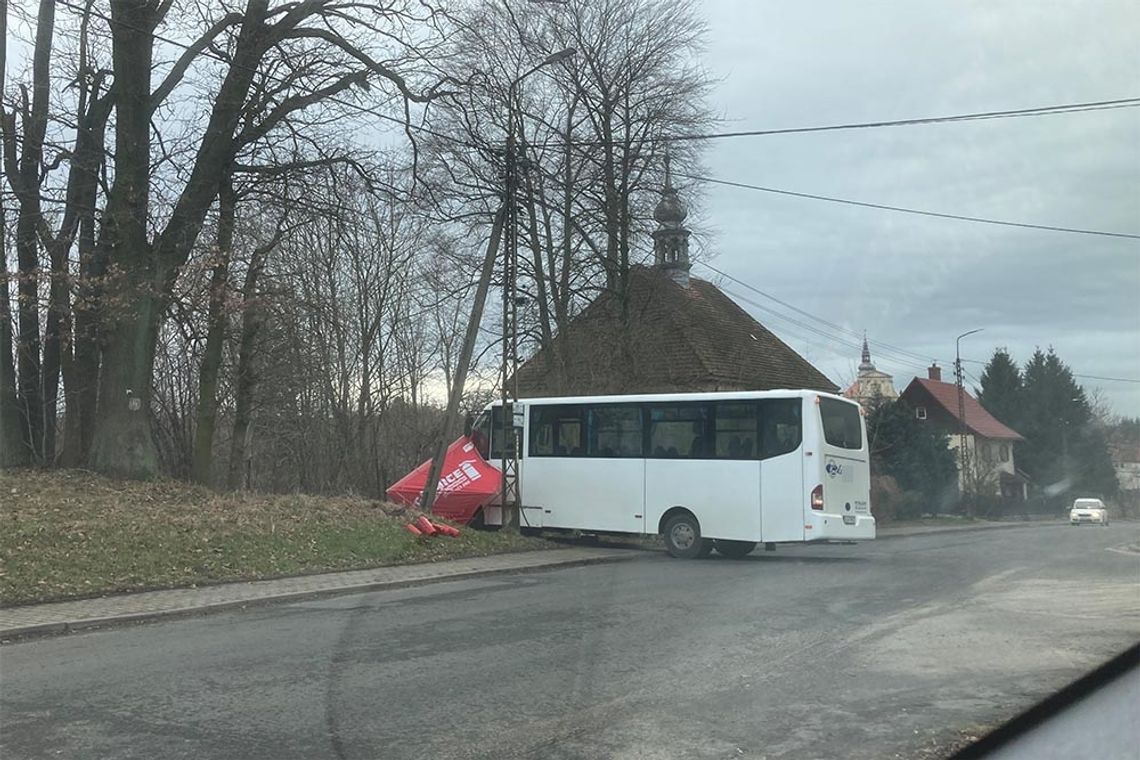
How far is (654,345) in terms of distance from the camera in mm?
30031

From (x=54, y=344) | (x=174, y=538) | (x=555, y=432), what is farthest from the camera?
(x=54, y=344)

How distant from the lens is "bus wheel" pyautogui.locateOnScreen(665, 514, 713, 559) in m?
18.1

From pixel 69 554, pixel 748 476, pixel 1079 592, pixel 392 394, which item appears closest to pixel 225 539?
pixel 69 554

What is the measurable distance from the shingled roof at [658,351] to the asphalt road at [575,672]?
1457cm

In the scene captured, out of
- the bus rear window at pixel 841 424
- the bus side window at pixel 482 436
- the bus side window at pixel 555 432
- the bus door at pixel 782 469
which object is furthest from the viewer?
the bus side window at pixel 482 436

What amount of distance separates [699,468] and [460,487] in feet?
17.4

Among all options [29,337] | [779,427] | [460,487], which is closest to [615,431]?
[779,427]

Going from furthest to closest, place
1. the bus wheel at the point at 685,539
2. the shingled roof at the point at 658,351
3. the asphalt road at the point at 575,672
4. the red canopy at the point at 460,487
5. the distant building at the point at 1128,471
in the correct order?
the distant building at the point at 1128,471 < the shingled roof at the point at 658,351 < the red canopy at the point at 460,487 < the bus wheel at the point at 685,539 < the asphalt road at the point at 575,672

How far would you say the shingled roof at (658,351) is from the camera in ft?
90.8

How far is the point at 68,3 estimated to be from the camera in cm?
1681

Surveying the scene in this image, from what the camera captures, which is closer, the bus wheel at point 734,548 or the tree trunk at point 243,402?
the bus wheel at point 734,548

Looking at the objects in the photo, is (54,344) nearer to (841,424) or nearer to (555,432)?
(555,432)

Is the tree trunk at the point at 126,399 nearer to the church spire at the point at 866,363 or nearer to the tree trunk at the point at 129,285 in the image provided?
the tree trunk at the point at 129,285

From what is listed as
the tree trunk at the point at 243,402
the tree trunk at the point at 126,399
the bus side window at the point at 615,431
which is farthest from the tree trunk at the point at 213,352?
the bus side window at the point at 615,431
